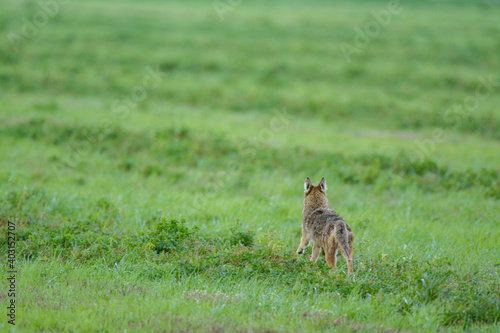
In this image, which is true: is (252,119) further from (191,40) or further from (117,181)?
(191,40)

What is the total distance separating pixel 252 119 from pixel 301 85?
483cm

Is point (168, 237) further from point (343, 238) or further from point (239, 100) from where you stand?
point (239, 100)

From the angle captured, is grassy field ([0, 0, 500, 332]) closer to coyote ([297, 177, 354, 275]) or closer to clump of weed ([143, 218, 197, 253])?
clump of weed ([143, 218, 197, 253])

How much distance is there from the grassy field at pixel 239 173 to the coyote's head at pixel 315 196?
2.36 feet

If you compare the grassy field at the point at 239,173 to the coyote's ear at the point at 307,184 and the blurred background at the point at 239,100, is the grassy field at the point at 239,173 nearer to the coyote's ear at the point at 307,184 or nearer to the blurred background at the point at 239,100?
the blurred background at the point at 239,100

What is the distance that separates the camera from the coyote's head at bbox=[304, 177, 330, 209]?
7445mm

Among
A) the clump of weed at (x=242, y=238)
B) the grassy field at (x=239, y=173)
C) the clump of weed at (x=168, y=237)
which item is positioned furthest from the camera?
the clump of weed at (x=242, y=238)

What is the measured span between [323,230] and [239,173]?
17.5ft

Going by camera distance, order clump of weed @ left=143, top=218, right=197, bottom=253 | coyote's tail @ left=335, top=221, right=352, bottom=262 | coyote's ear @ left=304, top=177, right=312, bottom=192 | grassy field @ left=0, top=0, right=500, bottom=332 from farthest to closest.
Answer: coyote's ear @ left=304, top=177, right=312, bottom=192, clump of weed @ left=143, top=218, right=197, bottom=253, coyote's tail @ left=335, top=221, right=352, bottom=262, grassy field @ left=0, top=0, right=500, bottom=332

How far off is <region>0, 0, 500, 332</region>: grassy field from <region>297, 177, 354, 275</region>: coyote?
0.26 meters

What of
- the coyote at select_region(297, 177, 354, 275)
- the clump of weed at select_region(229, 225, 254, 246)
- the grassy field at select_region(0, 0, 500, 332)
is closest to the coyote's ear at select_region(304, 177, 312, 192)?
the coyote at select_region(297, 177, 354, 275)

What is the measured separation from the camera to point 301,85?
20.8 metres

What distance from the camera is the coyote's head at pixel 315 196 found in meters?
7.45

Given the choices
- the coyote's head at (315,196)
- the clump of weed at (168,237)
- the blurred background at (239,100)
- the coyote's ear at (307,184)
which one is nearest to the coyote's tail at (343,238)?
the coyote's head at (315,196)
